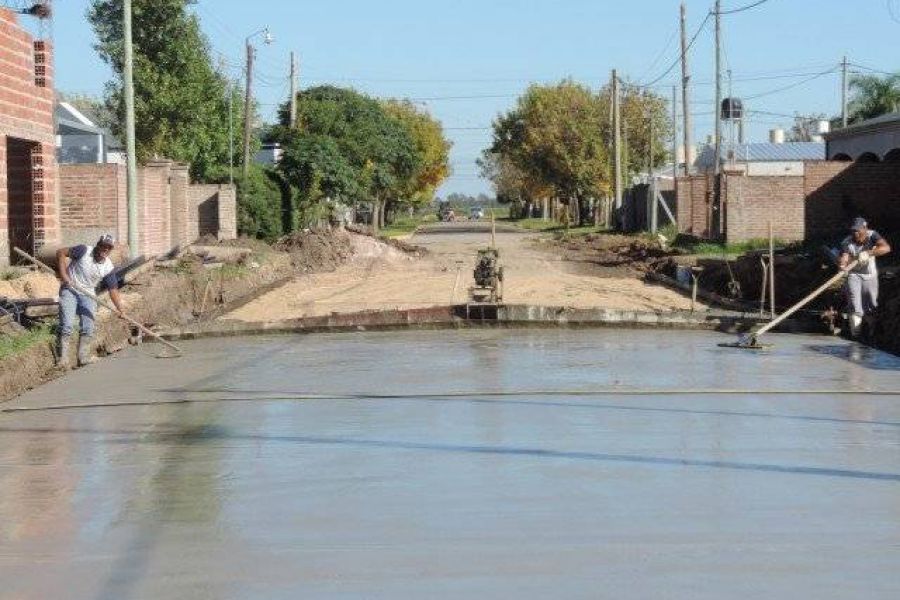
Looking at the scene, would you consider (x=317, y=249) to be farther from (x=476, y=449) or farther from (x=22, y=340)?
(x=476, y=449)

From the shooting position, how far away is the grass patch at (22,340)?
49.6 ft

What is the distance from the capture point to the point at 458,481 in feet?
29.3

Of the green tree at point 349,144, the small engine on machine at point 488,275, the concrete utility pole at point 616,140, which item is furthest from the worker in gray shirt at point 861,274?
the concrete utility pole at point 616,140

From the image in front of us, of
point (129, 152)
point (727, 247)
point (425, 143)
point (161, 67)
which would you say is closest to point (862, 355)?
point (129, 152)

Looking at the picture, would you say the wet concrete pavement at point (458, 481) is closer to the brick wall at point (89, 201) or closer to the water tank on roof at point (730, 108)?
the brick wall at point (89, 201)

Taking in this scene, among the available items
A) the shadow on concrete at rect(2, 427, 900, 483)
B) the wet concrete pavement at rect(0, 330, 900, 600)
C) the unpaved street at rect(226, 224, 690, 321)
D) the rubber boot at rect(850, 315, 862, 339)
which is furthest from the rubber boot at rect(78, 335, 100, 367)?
the rubber boot at rect(850, 315, 862, 339)

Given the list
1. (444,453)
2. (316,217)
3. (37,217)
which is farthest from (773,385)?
Answer: (316,217)

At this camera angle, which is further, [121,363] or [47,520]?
[121,363]

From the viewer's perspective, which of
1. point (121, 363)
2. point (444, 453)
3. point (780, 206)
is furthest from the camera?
point (780, 206)

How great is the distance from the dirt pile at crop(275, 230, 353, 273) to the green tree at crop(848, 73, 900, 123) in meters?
35.2

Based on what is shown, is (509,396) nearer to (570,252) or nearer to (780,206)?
(780,206)

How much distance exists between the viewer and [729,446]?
33.5 feet

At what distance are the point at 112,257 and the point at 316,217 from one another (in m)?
24.7

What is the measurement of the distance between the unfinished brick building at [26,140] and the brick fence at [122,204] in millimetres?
4396
